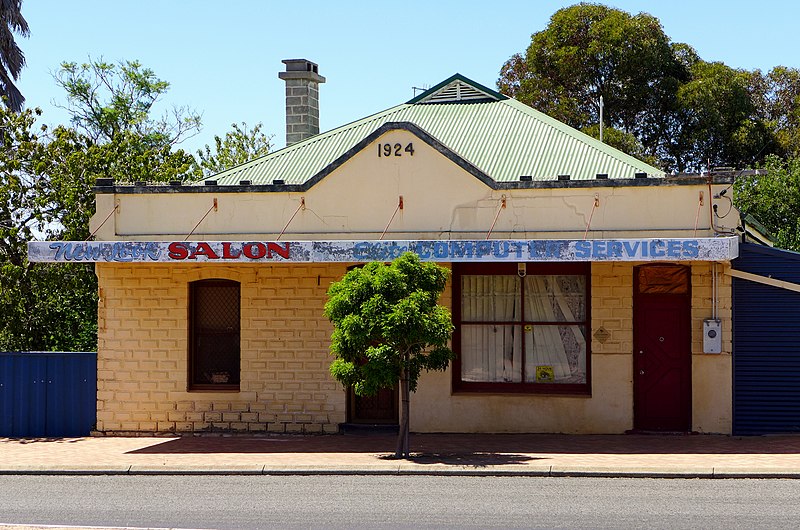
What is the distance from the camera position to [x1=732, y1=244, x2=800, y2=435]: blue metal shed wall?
53.7 feet

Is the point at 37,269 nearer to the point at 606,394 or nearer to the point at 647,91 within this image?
the point at 606,394

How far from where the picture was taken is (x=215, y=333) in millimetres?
18047

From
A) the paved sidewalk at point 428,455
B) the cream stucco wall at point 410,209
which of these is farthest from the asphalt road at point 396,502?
the cream stucco wall at point 410,209

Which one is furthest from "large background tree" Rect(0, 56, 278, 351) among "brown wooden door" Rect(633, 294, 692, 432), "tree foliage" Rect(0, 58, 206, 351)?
"brown wooden door" Rect(633, 294, 692, 432)

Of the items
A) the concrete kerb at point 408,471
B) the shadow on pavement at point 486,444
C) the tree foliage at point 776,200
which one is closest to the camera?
the concrete kerb at point 408,471

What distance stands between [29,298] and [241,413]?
28.4 ft

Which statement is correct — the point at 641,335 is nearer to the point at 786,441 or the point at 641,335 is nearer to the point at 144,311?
the point at 786,441

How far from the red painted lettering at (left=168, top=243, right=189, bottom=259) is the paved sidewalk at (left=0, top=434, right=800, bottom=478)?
9.34ft

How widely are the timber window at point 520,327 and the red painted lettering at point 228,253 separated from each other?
135 inches

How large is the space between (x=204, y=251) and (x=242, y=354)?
2.13 meters

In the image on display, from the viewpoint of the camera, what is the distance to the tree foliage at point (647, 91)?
37.6 metres

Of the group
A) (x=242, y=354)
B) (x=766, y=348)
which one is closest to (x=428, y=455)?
(x=242, y=354)

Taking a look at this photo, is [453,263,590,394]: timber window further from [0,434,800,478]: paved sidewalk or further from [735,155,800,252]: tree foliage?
[735,155,800,252]: tree foliage

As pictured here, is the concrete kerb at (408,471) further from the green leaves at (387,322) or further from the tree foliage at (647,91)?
the tree foliage at (647,91)
